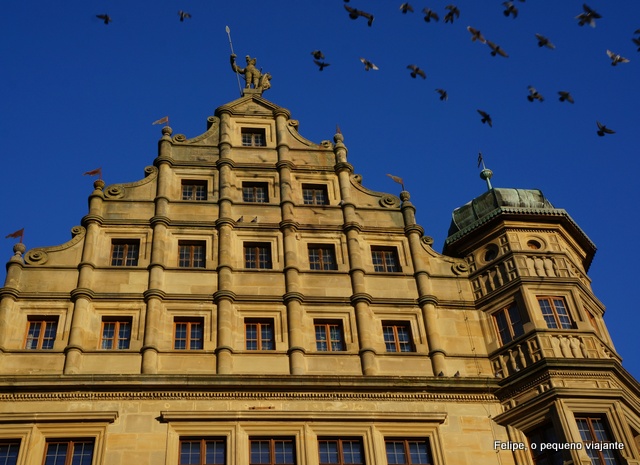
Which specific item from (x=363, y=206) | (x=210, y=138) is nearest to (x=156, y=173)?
(x=210, y=138)

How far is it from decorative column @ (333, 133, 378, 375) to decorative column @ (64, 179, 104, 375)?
7982 mm

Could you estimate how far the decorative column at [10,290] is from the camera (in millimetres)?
26567

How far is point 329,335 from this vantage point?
28.3 m

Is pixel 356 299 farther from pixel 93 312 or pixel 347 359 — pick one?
pixel 93 312

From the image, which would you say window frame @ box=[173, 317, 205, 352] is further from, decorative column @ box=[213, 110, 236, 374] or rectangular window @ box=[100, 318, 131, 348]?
rectangular window @ box=[100, 318, 131, 348]

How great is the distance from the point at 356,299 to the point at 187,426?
681cm

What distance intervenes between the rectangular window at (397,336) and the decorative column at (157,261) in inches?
269

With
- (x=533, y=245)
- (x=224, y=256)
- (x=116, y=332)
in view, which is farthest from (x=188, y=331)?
(x=533, y=245)

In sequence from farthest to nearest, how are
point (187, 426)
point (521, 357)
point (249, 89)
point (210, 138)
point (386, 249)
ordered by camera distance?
point (249, 89), point (210, 138), point (386, 249), point (521, 357), point (187, 426)

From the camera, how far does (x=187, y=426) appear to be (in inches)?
981

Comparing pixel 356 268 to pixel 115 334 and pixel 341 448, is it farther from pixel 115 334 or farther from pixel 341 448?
pixel 115 334

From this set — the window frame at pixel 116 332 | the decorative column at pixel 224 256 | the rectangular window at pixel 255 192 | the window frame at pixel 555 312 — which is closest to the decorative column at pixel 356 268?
the rectangular window at pixel 255 192

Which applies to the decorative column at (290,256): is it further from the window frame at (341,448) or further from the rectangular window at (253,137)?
the window frame at (341,448)

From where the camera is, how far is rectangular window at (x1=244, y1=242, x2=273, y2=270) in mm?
29906
